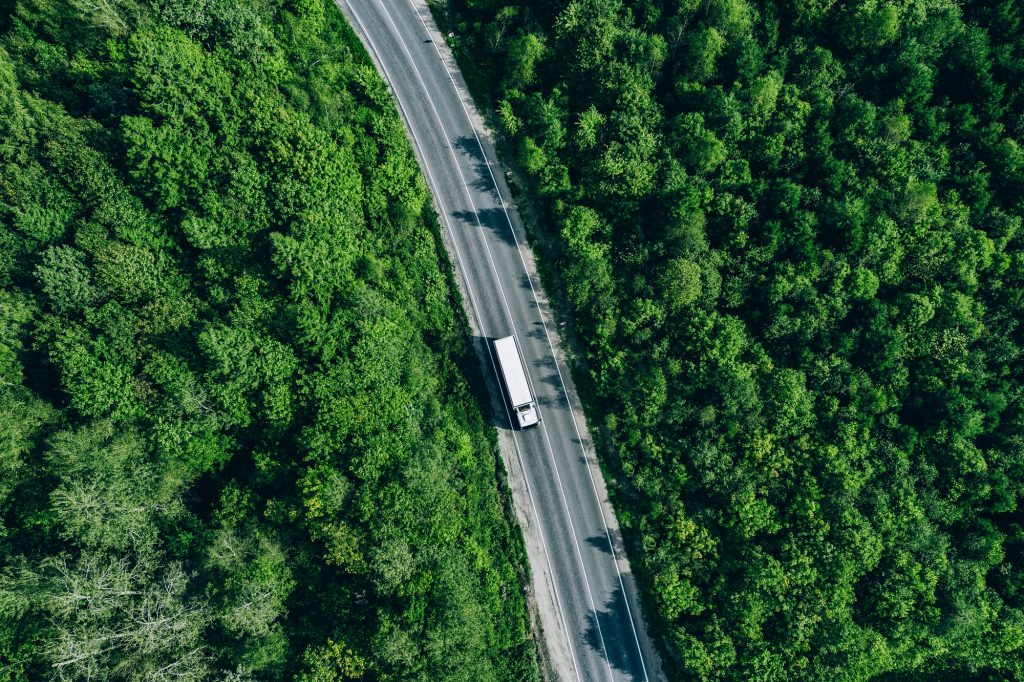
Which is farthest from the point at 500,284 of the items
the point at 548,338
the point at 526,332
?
the point at 548,338

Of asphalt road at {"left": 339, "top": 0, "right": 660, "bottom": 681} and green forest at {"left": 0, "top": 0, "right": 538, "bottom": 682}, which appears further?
asphalt road at {"left": 339, "top": 0, "right": 660, "bottom": 681}

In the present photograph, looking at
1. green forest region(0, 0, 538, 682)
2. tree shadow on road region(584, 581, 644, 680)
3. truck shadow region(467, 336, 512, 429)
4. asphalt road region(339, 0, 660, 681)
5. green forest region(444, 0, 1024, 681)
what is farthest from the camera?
truck shadow region(467, 336, 512, 429)

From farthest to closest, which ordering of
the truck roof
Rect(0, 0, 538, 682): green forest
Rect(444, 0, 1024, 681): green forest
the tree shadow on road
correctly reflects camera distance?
the truck roof
the tree shadow on road
Rect(444, 0, 1024, 681): green forest
Rect(0, 0, 538, 682): green forest

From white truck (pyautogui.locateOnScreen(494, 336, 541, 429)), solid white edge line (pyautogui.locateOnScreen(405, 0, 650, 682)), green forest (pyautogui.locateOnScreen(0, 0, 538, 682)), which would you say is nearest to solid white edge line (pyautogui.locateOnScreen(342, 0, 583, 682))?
white truck (pyautogui.locateOnScreen(494, 336, 541, 429))

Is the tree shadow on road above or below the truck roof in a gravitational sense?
below

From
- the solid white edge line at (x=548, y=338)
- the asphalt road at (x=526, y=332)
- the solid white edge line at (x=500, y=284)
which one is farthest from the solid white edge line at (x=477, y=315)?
the solid white edge line at (x=548, y=338)

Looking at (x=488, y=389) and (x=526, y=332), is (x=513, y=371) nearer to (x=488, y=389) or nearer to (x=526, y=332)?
(x=488, y=389)

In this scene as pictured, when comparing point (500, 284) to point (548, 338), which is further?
point (500, 284)

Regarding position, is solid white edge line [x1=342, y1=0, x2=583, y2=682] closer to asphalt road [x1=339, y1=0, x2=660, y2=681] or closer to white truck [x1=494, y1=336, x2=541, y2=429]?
asphalt road [x1=339, y1=0, x2=660, y2=681]
